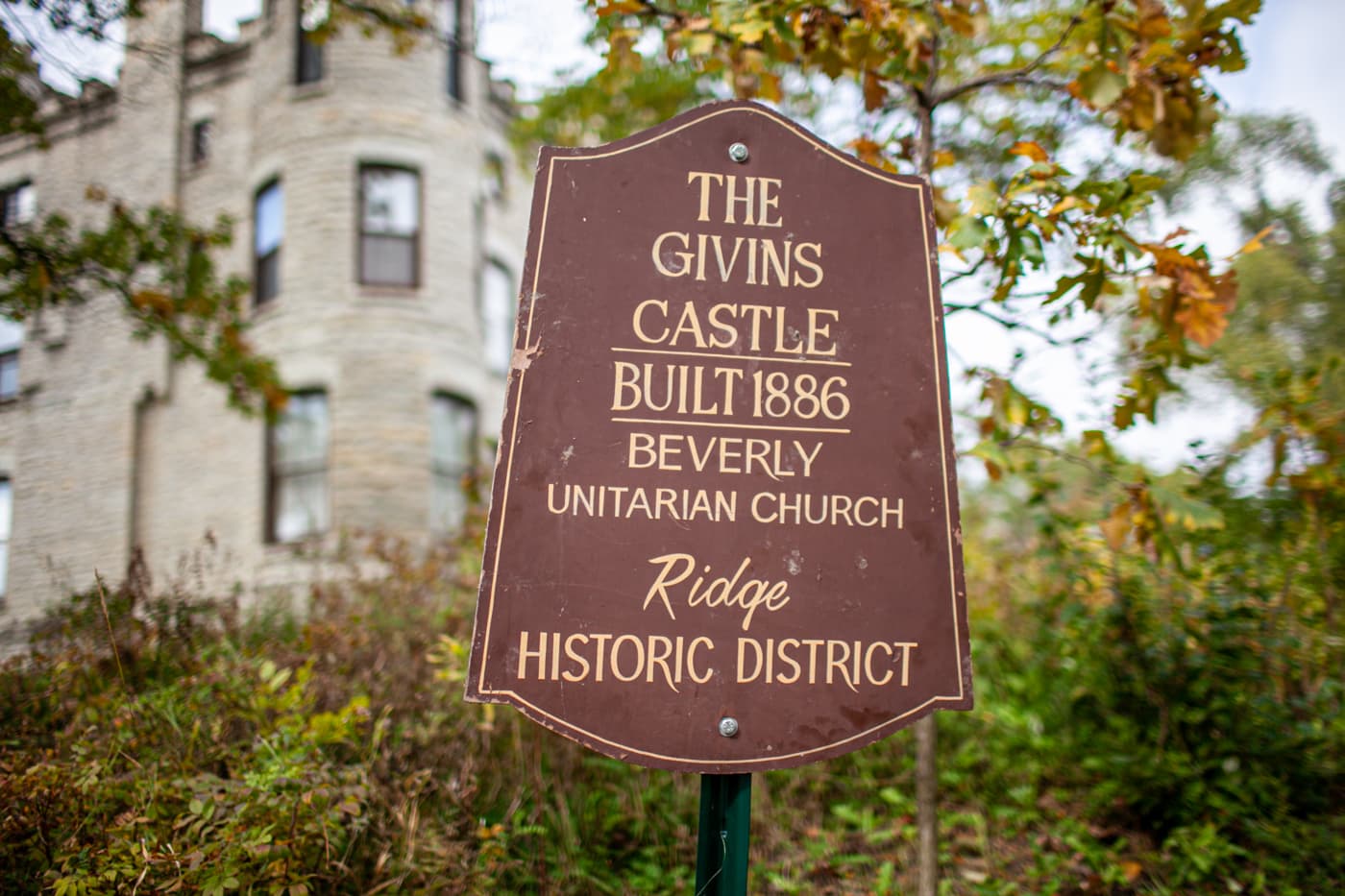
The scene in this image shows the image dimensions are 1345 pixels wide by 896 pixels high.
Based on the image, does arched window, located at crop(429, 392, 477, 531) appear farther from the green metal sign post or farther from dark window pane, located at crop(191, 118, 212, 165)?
the green metal sign post

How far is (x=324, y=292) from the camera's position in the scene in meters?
10.7

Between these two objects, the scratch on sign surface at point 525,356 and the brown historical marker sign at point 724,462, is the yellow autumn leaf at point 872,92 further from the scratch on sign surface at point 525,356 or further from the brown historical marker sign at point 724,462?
the scratch on sign surface at point 525,356

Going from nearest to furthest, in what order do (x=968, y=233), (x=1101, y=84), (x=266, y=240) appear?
(x=968, y=233) → (x=1101, y=84) → (x=266, y=240)

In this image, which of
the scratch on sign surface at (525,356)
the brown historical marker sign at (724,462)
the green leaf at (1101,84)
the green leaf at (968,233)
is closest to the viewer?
the brown historical marker sign at (724,462)

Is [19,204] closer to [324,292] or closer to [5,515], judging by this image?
[5,515]

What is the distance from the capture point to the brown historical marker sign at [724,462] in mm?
2150

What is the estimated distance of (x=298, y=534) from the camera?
10164 millimetres

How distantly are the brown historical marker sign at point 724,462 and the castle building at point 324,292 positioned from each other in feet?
22.7

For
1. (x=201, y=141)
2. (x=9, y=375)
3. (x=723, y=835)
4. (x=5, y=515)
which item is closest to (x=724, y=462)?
(x=723, y=835)

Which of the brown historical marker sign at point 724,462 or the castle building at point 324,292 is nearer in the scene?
the brown historical marker sign at point 724,462

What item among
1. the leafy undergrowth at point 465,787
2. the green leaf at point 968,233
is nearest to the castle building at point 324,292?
the leafy undergrowth at point 465,787

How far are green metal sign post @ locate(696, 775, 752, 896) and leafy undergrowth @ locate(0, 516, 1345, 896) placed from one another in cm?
99

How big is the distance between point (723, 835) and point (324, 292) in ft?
32.8

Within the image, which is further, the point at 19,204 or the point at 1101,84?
the point at 19,204
